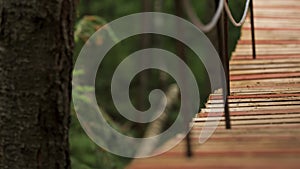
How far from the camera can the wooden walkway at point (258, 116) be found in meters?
1.52

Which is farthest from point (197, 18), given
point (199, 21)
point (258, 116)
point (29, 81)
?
point (29, 81)

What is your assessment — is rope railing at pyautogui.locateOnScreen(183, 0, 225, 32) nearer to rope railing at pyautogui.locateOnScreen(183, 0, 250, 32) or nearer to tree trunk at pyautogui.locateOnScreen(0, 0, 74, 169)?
rope railing at pyautogui.locateOnScreen(183, 0, 250, 32)

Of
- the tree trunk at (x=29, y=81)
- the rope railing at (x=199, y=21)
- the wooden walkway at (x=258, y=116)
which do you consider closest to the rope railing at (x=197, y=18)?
the rope railing at (x=199, y=21)

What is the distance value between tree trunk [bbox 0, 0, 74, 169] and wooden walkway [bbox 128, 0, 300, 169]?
1.40 ft

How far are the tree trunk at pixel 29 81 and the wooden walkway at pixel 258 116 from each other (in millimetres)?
426

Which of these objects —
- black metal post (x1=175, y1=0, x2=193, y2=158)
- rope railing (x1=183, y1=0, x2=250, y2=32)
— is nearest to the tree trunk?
rope railing (x1=183, y1=0, x2=250, y2=32)

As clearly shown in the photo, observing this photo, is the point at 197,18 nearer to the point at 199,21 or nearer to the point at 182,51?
the point at 199,21

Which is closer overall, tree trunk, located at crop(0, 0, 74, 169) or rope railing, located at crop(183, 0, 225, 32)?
rope railing, located at crop(183, 0, 225, 32)

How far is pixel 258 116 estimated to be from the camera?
6.47 feet

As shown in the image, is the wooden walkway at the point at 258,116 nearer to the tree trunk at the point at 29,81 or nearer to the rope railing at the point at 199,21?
the rope railing at the point at 199,21

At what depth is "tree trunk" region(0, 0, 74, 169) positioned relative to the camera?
6.76 feet

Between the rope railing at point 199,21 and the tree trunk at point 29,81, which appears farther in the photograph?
the tree trunk at point 29,81

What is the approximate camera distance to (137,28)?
10.3 metres

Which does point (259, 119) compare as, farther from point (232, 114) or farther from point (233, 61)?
point (233, 61)
